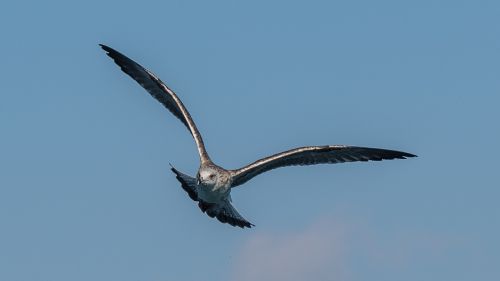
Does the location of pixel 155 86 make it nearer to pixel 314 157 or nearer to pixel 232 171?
pixel 232 171

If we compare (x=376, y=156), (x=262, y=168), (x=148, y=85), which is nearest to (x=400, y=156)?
(x=376, y=156)

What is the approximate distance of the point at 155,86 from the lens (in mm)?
33438

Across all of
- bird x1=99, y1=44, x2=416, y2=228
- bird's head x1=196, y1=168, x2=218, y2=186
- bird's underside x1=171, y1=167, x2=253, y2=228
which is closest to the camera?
bird's head x1=196, y1=168, x2=218, y2=186

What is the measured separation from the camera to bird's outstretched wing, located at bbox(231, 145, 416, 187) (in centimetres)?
2934

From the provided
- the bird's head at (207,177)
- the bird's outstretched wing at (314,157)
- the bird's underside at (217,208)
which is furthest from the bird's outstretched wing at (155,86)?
the bird's head at (207,177)

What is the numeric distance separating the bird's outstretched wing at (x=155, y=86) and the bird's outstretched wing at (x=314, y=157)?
2562 millimetres

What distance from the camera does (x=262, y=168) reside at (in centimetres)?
3009

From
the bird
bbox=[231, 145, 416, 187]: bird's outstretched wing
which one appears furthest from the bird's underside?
bbox=[231, 145, 416, 187]: bird's outstretched wing

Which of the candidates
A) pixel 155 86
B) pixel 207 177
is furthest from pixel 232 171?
pixel 155 86

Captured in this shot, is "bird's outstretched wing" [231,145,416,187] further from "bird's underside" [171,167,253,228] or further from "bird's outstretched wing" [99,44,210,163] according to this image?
"bird's outstretched wing" [99,44,210,163]

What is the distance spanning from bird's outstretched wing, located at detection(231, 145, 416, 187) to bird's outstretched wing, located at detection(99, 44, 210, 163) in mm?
2562

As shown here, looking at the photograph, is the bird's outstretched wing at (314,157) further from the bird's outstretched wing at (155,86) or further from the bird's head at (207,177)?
the bird's outstretched wing at (155,86)

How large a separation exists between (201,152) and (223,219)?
2.43 meters

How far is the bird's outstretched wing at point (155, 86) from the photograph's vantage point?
31.9m
